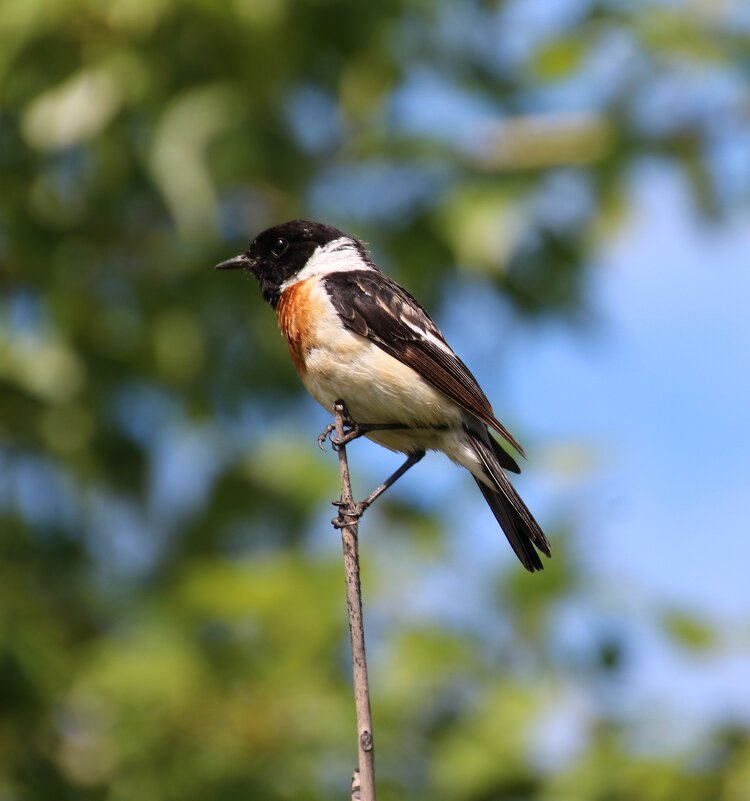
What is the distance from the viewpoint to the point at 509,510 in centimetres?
476

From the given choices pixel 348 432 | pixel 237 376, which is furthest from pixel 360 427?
pixel 237 376

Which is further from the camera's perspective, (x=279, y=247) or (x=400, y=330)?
(x=279, y=247)

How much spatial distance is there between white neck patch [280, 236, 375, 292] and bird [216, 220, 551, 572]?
0.08 metres

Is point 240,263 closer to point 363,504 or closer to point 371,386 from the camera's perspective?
point 371,386

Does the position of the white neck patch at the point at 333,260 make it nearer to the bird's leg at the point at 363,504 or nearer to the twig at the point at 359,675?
the bird's leg at the point at 363,504

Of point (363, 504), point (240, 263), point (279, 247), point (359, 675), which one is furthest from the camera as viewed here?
point (279, 247)

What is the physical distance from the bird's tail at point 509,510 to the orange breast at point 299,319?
622 millimetres

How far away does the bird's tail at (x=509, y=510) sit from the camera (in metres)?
4.66

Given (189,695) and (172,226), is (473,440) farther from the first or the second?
(172,226)

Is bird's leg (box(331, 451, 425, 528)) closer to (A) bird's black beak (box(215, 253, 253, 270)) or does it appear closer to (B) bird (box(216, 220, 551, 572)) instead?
(B) bird (box(216, 220, 551, 572))

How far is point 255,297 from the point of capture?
9.04 metres

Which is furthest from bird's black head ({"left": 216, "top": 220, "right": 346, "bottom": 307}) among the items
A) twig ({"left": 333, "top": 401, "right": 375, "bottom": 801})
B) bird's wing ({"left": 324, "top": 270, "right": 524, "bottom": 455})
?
twig ({"left": 333, "top": 401, "right": 375, "bottom": 801})

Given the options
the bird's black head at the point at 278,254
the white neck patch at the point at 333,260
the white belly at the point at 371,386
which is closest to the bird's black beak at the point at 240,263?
the bird's black head at the point at 278,254

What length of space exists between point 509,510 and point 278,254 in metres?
1.29
